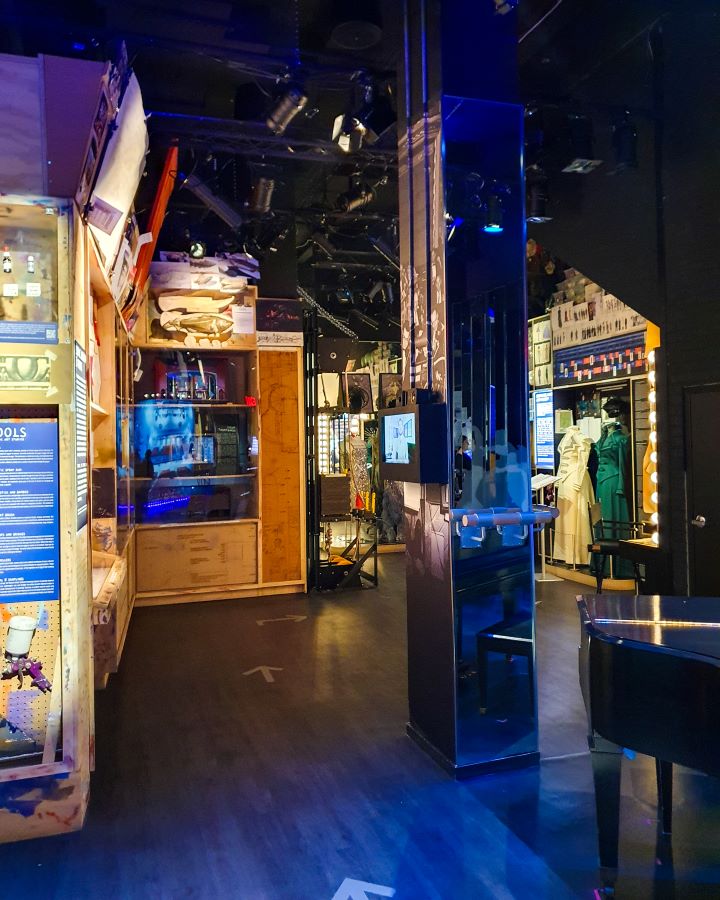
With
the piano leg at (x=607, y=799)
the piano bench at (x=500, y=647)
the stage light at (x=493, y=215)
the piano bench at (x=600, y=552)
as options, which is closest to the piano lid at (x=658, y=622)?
the piano leg at (x=607, y=799)

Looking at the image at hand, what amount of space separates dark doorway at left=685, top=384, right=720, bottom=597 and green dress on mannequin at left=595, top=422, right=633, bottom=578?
2.04 metres

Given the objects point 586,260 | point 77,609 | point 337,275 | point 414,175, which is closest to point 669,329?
point 586,260

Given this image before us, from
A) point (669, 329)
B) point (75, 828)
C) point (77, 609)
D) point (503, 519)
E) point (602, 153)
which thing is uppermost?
point (602, 153)

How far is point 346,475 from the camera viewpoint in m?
7.24

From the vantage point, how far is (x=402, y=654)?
5.05 m

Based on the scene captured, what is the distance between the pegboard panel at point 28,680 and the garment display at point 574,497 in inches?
211

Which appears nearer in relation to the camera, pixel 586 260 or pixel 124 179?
pixel 124 179

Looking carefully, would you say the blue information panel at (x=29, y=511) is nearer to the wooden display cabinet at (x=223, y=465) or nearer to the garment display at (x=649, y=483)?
the wooden display cabinet at (x=223, y=465)

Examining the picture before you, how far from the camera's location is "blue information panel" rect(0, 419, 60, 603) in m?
2.84

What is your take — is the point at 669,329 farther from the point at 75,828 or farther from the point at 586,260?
the point at 75,828

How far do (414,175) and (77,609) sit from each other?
8.42 feet

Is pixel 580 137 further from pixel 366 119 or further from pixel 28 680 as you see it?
pixel 28 680

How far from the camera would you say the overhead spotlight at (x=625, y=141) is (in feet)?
16.2

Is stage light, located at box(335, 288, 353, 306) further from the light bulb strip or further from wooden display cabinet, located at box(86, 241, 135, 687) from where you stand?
the light bulb strip
